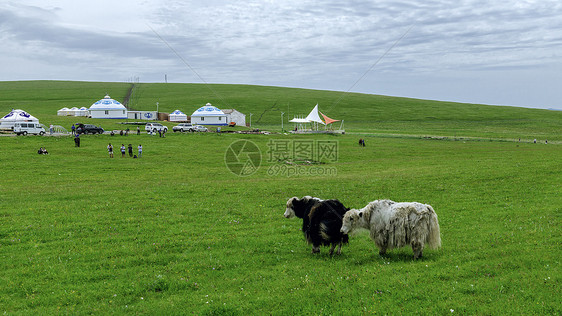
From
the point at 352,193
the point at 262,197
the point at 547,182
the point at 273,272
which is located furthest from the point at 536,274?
the point at 547,182

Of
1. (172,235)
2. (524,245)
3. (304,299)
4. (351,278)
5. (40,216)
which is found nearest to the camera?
(304,299)

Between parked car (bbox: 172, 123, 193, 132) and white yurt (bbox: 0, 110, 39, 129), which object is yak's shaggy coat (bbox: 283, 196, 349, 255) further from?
white yurt (bbox: 0, 110, 39, 129)

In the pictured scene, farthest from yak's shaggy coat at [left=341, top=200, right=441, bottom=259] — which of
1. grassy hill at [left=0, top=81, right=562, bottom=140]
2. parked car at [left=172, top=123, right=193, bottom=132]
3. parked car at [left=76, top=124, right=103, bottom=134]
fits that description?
grassy hill at [left=0, top=81, right=562, bottom=140]

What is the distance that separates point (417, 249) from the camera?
414 inches

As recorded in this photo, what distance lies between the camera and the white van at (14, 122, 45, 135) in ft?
187

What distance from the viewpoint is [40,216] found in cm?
1638

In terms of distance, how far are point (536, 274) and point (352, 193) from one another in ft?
41.9

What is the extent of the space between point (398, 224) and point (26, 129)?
64.1m

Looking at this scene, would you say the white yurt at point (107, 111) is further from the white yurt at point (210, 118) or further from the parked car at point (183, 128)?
the parked car at point (183, 128)

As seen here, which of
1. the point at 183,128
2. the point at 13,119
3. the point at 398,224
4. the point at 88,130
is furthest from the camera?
the point at 183,128

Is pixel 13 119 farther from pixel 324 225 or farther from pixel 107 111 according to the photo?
pixel 324 225

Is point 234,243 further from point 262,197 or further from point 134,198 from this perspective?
point 134,198

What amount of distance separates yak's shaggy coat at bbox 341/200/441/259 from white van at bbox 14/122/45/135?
203 feet

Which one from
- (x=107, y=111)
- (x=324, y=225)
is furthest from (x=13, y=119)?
(x=324, y=225)
